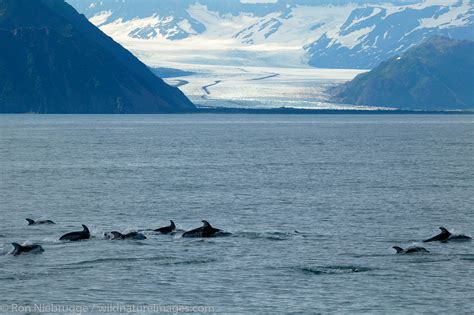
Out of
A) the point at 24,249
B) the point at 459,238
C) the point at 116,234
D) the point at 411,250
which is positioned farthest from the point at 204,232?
the point at 459,238

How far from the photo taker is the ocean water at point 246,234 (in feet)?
142

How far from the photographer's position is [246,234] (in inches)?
2306

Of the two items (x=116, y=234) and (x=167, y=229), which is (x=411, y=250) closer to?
(x=167, y=229)

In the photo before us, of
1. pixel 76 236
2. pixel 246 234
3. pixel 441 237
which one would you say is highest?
pixel 441 237

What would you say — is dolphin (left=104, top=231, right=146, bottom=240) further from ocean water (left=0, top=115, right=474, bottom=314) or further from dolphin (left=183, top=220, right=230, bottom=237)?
dolphin (left=183, top=220, right=230, bottom=237)

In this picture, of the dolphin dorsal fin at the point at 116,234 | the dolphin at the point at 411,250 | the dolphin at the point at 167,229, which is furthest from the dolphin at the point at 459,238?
the dolphin dorsal fin at the point at 116,234

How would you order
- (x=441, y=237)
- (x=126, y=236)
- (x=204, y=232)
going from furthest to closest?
(x=204, y=232) < (x=126, y=236) < (x=441, y=237)

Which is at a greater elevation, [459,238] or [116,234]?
[459,238]

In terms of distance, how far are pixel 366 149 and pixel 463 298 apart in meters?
113

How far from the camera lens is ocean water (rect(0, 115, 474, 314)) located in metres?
43.3

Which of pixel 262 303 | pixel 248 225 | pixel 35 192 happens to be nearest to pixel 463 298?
pixel 262 303

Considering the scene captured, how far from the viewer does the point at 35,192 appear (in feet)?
276

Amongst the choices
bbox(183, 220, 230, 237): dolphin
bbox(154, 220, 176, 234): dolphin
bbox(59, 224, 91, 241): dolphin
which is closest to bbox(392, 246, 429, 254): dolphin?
bbox(183, 220, 230, 237): dolphin

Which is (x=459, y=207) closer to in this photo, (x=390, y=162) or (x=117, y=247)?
(x=117, y=247)
